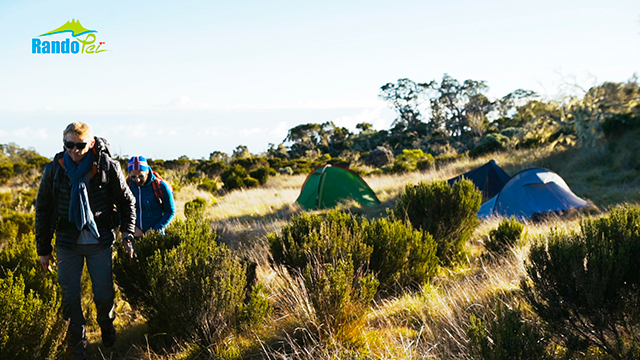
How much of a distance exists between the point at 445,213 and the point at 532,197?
4.02m

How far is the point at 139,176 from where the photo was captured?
473 cm

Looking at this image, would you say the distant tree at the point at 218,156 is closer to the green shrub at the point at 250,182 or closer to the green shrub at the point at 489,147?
the green shrub at the point at 250,182

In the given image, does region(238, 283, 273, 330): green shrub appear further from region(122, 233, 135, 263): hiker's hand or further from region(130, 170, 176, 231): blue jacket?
region(130, 170, 176, 231): blue jacket

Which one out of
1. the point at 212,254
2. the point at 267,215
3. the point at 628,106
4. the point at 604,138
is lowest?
the point at 267,215

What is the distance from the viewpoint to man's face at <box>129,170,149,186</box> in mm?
4691

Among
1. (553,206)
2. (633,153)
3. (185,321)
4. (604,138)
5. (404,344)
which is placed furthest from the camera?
(604,138)

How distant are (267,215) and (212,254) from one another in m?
7.55

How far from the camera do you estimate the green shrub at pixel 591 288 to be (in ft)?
9.05

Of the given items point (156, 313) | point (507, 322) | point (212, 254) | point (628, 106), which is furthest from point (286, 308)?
point (628, 106)

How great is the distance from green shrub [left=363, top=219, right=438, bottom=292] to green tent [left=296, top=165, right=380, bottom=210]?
253 inches

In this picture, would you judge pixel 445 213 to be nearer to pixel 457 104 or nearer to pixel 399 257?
pixel 399 257

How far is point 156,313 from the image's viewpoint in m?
3.86

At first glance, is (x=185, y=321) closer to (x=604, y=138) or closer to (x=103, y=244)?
(x=103, y=244)

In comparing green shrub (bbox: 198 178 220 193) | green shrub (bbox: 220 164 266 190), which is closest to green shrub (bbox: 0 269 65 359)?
green shrub (bbox: 198 178 220 193)
